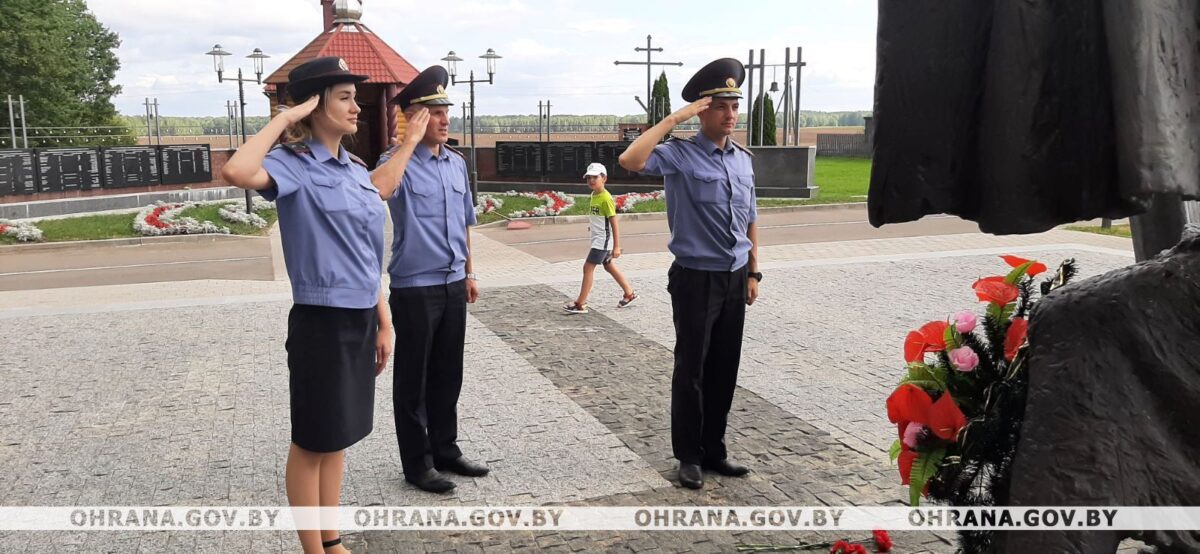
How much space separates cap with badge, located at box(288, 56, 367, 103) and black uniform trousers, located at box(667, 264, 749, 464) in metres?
1.87

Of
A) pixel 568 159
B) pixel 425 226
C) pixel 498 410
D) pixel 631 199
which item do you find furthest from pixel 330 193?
pixel 568 159

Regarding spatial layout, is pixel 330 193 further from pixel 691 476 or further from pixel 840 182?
pixel 840 182

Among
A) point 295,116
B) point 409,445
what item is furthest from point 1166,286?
point 409,445

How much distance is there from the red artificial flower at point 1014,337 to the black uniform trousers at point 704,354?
1693mm

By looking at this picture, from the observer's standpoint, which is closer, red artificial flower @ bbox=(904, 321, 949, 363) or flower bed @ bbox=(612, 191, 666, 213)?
red artificial flower @ bbox=(904, 321, 949, 363)

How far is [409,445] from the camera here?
4.42 meters

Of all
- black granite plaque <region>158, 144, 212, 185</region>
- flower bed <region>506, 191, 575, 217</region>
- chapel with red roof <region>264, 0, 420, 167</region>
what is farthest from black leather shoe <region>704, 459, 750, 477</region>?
black granite plaque <region>158, 144, 212, 185</region>

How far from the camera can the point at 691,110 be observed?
13.9 ft

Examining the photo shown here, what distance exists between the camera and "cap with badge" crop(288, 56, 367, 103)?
10.8 ft

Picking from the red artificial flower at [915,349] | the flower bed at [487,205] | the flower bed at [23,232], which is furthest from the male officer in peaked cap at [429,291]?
the flower bed at [487,205]

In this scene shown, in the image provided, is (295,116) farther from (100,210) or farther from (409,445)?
(100,210)

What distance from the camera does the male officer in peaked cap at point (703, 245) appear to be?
4410 millimetres

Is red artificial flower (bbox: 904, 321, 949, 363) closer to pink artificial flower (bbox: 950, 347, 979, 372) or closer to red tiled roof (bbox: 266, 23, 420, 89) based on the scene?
pink artificial flower (bbox: 950, 347, 979, 372)

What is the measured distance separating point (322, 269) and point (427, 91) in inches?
60.5
